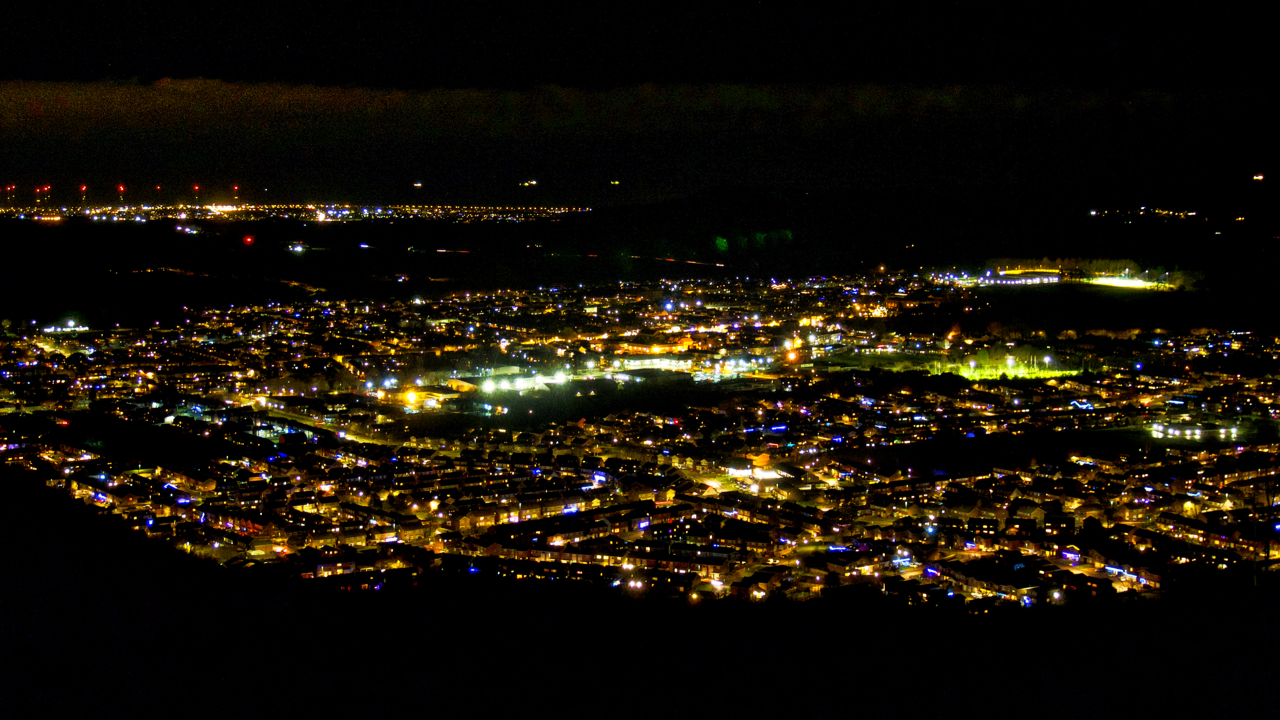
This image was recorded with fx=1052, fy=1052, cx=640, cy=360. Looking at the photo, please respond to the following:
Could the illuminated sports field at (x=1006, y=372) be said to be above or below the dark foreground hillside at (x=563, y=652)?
below

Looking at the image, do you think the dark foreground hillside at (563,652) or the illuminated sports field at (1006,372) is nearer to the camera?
the dark foreground hillside at (563,652)

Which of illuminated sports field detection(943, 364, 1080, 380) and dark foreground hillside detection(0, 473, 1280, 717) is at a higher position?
dark foreground hillside detection(0, 473, 1280, 717)

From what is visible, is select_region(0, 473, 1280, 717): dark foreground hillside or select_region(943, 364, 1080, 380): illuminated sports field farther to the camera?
select_region(943, 364, 1080, 380): illuminated sports field

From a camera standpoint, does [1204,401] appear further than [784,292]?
No

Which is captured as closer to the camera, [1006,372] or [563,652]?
[563,652]

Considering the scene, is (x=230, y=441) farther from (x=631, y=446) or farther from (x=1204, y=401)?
(x=1204, y=401)

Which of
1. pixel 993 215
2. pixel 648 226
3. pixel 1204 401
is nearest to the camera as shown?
pixel 1204 401

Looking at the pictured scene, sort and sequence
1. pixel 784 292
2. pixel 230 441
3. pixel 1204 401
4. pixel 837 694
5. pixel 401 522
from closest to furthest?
pixel 837 694 → pixel 401 522 → pixel 230 441 → pixel 1204 401 → pixel 784 292

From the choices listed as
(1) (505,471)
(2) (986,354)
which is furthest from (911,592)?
(2) (986,354)

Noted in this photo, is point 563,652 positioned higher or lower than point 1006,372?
higher

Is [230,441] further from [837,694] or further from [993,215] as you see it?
[993,215]
